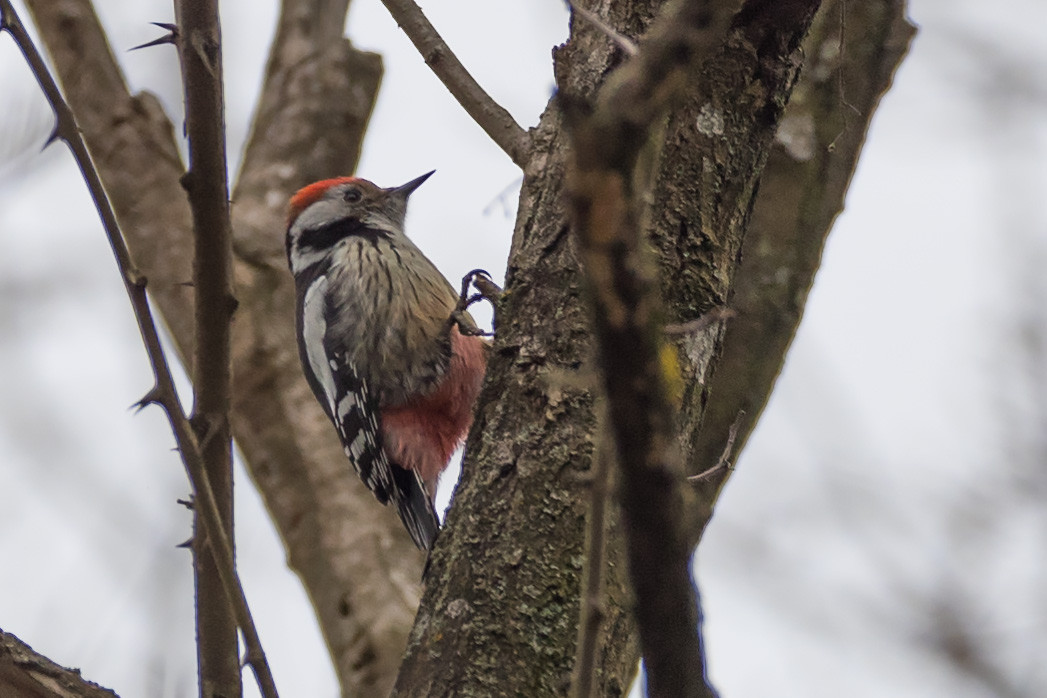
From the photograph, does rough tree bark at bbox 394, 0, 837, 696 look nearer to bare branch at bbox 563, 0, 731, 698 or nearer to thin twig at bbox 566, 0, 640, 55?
thin twig at bbox 566, 0, 640, 55

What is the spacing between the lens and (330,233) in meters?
4.85

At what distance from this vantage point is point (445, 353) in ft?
14.0

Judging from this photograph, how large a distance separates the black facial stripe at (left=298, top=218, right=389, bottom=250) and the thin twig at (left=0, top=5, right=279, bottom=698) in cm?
268

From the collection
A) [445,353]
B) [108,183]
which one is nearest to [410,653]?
[445,353]

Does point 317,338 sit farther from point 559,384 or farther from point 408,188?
point 559,384

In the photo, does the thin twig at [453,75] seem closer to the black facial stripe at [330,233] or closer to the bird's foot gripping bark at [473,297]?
the bird's foot gripping bark at [473,297]

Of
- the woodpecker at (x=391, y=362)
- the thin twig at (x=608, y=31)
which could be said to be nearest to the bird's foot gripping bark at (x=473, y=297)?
the woodpecker at (x=391, y=362)

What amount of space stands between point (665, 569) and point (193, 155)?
1.54 meters

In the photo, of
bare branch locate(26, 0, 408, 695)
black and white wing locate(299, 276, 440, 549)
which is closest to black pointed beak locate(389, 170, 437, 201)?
bare branch locate(26, 0, 408, 695)

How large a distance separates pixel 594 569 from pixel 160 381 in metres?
1.13

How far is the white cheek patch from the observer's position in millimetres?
4371

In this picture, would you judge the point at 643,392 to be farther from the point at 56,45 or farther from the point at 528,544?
the point at 56,45

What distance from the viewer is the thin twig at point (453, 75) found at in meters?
2.70

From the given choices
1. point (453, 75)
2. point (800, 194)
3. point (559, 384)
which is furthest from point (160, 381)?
point (800, 194)
